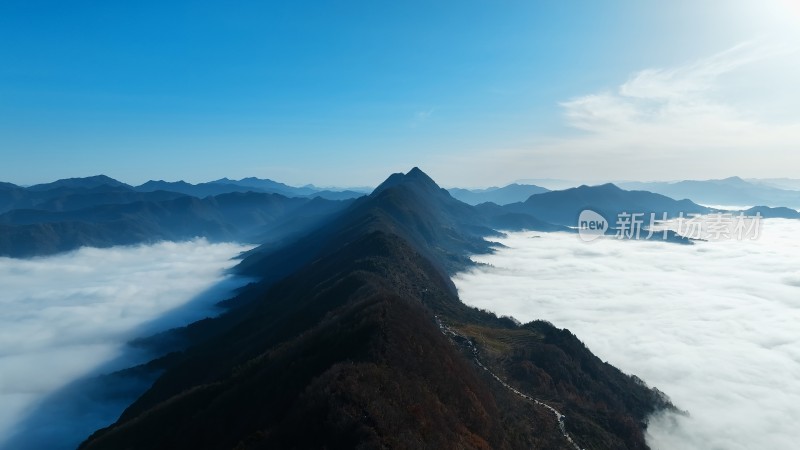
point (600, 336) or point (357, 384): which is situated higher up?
point (357, 384)

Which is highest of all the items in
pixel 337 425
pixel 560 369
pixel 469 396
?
pixel 337 425

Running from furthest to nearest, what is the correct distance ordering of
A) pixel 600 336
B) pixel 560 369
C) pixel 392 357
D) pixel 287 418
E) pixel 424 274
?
pixel 600 336
pixel 424 274
pixel 560 369
pixel 392 357
pixel 287 418

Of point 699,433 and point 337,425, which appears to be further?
point 699,433

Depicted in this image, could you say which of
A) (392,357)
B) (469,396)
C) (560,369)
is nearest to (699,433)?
(560,369)

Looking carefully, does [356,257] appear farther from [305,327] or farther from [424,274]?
[305,327]

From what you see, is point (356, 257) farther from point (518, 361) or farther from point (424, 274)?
point (518, 361)

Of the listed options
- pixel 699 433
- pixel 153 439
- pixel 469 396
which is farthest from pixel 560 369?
pixel 153 439

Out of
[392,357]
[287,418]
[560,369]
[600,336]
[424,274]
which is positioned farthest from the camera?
[600,336]
